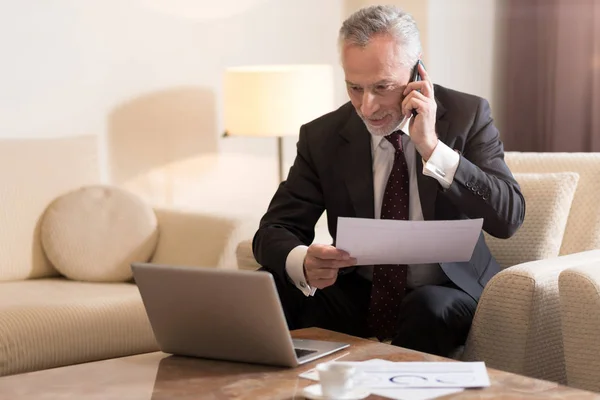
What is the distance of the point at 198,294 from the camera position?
1.66m

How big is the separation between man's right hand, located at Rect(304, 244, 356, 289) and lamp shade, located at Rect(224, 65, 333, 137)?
4.58 ft

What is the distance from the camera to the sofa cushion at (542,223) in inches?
95.7

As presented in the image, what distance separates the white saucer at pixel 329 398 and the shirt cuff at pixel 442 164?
0.74 metres

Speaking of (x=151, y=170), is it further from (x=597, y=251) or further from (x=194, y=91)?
(x=597, y=251)

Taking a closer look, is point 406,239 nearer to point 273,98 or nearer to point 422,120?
point 422,120

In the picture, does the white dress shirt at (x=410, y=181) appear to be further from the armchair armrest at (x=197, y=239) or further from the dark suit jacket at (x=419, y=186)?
the armchair armrest at (x=197, y=239)

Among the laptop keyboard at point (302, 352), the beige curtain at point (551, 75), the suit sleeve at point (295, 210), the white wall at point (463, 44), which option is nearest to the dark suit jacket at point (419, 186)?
the suit sleeve at point (295, 210)

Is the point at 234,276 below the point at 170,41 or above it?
below

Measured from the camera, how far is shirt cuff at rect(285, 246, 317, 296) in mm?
2084

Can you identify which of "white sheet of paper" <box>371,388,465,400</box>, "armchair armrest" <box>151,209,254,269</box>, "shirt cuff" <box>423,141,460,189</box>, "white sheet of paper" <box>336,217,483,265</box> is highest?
"shirt cuff" <box>423,141,460,189</box>

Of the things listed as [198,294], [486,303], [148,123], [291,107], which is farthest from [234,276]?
[148,123]

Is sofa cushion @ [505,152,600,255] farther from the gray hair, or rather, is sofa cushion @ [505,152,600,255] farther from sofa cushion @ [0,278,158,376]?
sofa cushion @ [0,278,158,376]

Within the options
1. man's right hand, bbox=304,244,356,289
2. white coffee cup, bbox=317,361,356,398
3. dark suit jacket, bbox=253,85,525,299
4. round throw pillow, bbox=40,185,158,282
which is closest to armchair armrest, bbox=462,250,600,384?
dark suit jacket, bbox=253,85,525,299

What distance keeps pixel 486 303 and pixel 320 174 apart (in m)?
0.54
